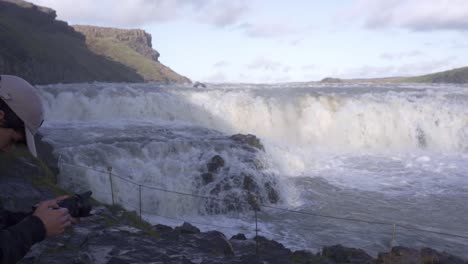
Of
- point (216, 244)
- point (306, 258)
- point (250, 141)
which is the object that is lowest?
point (306, 258)

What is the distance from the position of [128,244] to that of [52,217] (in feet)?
15.0

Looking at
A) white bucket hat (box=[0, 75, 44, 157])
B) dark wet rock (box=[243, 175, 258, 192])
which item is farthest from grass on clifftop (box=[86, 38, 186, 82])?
white bucket hat (box=[0, 75, 44, 157])

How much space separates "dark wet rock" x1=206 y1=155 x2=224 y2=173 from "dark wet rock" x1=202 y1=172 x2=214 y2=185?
0.75ft

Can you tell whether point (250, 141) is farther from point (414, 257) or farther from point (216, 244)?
point (216, 244)

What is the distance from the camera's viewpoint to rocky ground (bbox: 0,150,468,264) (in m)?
6.01

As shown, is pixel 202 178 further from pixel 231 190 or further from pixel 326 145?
pixel 326 145

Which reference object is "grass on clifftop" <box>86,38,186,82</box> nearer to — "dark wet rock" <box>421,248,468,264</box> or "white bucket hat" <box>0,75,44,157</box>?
"dark wet rock" <box>421,248,468,264</box>

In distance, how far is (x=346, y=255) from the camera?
A: 857 cm

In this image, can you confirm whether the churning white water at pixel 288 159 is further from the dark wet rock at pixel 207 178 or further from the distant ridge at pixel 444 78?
the distant ridge at pixel 444 78

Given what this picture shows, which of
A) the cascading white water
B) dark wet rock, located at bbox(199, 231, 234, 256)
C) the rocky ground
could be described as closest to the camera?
the rocky ground

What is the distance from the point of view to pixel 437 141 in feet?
88.5

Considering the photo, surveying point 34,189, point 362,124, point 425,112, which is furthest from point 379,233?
point 425,112

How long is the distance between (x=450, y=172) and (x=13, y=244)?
19.0 m

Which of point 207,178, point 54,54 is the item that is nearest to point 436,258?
point 207,178
